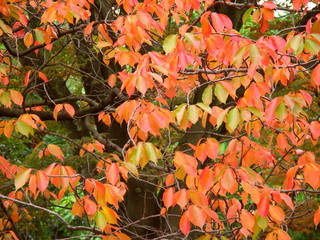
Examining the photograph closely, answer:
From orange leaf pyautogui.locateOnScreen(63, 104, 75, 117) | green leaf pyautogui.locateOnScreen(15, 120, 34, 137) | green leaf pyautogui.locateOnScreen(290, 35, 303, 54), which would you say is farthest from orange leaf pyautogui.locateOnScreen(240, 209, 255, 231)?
orange leaf pyautogui.locateOnScreen(63, 104, 75, 117)

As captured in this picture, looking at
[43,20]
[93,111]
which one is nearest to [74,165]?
[93,111]

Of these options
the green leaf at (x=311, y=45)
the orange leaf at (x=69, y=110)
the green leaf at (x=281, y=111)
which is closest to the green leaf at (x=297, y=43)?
the green leaf at (x=311, y=45)

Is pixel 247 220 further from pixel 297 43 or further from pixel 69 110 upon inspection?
pixel 69 110

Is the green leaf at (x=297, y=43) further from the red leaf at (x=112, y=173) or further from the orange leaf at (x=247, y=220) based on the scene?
the red leaf at (x=112, y=173)

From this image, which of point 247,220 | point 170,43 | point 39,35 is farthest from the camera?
point 39,35

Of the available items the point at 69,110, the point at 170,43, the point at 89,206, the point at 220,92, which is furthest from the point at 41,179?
the point at 69,110

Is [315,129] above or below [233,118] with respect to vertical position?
below

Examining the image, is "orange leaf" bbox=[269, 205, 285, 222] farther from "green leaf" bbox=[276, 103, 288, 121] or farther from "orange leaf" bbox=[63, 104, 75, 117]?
"orange leaf" bbox=[63, 104, 75, 117]

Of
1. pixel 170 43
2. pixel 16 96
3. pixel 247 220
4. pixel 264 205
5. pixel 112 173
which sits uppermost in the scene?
pixel 170 43

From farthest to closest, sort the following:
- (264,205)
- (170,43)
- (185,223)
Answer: (170,43) < (185,223) < (264,205)

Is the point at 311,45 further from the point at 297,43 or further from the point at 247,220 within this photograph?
the point at 247,220

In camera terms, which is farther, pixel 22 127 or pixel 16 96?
pixel 16 96

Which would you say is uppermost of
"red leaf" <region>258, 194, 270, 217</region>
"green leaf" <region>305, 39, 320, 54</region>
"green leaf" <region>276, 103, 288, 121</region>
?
"green leaf" <region>305, 39, 320, 54</region>

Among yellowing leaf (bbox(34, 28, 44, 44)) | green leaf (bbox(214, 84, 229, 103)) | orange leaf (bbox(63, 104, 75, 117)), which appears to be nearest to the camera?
green leaf (bbox(214, 84, 229, 103))
